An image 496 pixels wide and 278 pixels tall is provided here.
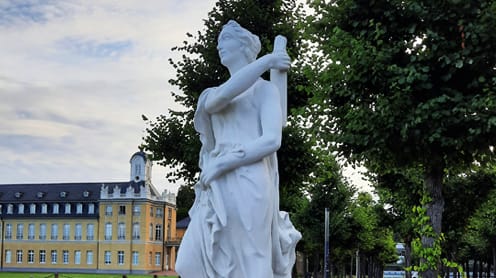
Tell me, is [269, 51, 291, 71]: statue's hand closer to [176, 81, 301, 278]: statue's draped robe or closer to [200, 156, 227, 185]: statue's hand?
[176, 81, 301, 278]: statue's draped robe

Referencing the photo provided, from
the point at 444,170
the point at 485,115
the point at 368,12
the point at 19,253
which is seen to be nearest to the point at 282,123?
the point at 485,115

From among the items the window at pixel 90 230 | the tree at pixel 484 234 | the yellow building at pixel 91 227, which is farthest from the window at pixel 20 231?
the tree at pixel 484 234

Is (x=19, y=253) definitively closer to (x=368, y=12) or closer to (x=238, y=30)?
(x=368, y=12)

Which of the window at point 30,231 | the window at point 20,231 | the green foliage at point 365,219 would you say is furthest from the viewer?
the window at point 20,231

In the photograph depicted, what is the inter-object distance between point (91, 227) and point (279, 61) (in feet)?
301

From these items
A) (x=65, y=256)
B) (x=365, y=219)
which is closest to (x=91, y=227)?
(x=65, y=256)

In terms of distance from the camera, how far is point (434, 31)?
1246 cm

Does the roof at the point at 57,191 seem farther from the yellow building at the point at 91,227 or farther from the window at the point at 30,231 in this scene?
the window at the point at 30,231

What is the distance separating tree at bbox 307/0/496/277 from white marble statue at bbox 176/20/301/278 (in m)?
7.03

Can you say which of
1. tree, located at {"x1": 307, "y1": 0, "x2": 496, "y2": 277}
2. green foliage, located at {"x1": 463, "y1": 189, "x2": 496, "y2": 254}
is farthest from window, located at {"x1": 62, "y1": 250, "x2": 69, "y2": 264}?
tree, located at {"x1": 307, "y1": 0, "x2": 496, "y2": 277}

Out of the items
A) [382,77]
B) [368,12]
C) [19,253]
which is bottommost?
[19,253]

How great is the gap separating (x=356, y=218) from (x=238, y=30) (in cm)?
3036

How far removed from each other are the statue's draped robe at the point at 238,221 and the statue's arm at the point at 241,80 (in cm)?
13

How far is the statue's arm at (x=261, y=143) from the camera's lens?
514 centimetres
